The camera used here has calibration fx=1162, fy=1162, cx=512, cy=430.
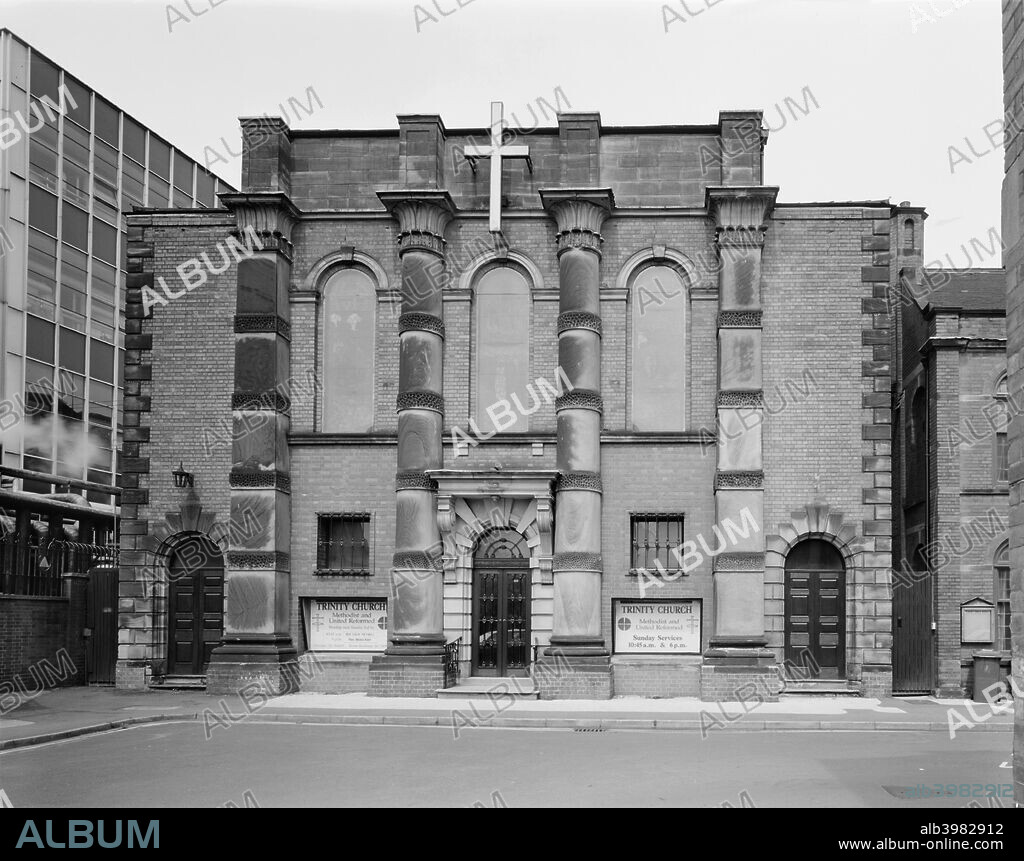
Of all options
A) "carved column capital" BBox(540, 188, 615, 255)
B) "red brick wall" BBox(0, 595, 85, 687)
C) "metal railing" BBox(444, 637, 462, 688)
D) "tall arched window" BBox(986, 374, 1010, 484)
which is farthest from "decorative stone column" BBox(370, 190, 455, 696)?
"tall arched window" BBox(986, 374, 1010, 484)

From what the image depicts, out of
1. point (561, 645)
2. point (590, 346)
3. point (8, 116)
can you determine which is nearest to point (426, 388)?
point (590, 346)

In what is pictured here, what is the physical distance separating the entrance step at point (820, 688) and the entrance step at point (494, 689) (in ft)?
15.5

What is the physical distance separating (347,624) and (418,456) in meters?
3.72

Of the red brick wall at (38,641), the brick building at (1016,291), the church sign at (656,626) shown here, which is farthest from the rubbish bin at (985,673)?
the red brick wall at (38,641)

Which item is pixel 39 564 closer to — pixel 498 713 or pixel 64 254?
pixel 498 713

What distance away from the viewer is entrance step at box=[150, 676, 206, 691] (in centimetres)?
2302

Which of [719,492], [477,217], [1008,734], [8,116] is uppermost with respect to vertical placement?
[8,116]

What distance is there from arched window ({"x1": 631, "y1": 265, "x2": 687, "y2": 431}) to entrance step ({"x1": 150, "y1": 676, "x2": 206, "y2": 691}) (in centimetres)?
1000

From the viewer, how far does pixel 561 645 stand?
2170cm

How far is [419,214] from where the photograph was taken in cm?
2267

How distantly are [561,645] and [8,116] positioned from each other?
25.5m

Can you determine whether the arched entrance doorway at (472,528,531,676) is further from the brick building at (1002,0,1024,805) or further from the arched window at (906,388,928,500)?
the brick building at (1002,0,1024,805)

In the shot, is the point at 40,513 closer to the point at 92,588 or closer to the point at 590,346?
the point at 92,588

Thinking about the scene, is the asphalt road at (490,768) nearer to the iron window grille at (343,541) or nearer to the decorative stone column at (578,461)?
Answer: the decorative stone column at (578,461)
